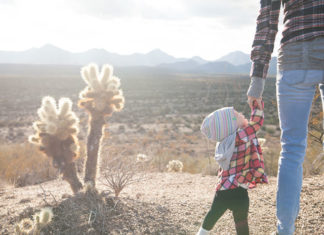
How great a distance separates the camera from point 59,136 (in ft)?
10.7

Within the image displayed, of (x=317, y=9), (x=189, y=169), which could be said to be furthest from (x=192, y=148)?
(x=317, y=9)

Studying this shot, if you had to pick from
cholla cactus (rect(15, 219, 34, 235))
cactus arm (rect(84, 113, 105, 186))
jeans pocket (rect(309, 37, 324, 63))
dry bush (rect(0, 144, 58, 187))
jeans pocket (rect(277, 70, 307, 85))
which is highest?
jeans pocket (rect(309, 37, 324, 63))

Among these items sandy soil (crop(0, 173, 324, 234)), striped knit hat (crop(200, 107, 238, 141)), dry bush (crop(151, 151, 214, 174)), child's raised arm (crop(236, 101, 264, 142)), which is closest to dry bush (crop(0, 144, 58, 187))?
dry bush (crop(151, 151, 214, 174))

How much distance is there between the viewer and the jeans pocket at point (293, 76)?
72.2 inches

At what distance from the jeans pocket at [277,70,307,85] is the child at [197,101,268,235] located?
294mm

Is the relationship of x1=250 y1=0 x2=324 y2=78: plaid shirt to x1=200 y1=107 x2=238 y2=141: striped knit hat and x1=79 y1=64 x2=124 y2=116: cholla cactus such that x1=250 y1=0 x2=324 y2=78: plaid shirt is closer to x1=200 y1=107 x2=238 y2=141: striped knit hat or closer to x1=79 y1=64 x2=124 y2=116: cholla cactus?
Result: x1=200 y1=107 x2=238 y2=141: striped knit hat

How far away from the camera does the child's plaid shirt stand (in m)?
2.12

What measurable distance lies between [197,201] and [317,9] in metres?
2.34

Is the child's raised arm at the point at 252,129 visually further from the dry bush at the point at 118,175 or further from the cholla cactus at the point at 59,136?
the cholla cactus at the point at 59,136

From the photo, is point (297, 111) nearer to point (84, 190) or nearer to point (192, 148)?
point (84, 190)

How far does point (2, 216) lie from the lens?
287cm

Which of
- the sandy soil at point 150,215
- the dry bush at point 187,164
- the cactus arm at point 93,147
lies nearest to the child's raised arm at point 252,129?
the sandy soil at point 150,215

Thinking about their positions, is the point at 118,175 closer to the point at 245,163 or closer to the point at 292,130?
the point at 245,163

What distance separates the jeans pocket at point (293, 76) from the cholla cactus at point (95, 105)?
2.00 meters
